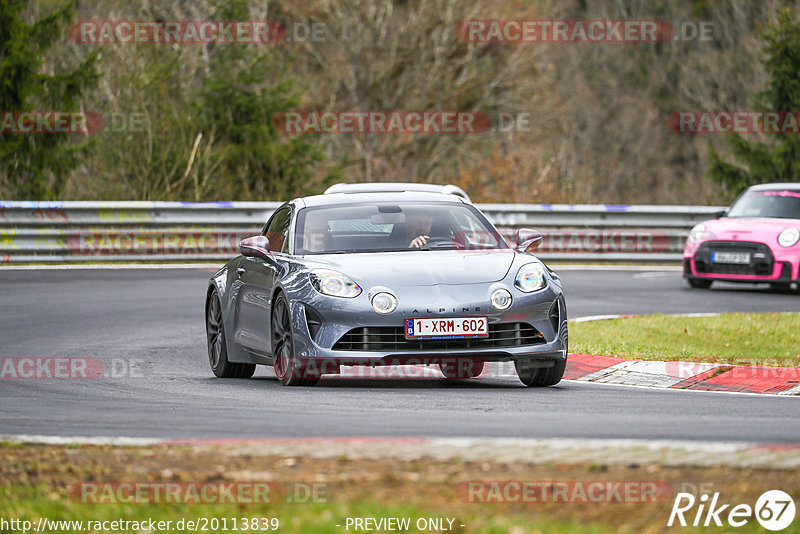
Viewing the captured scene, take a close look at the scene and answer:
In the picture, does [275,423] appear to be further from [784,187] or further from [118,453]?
[784,187]

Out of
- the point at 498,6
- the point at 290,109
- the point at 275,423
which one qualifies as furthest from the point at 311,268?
the point at 498,6

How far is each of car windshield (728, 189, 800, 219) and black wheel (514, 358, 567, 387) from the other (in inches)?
468

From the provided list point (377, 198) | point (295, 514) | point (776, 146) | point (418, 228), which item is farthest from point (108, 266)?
point (295, 514)

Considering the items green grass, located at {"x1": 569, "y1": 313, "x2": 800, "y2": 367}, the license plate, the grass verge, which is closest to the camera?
the grass verge

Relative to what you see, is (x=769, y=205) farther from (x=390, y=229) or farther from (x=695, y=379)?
(x=390, y=229)

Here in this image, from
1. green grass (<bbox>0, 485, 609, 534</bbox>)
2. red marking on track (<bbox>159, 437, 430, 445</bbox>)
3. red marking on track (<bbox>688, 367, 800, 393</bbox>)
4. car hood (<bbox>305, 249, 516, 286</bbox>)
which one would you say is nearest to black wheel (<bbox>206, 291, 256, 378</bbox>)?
car hood (<bbox>305, 249, 516, 286</bbox>)

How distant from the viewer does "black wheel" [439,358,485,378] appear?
36.7 ft

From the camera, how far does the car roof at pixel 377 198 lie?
11789mm

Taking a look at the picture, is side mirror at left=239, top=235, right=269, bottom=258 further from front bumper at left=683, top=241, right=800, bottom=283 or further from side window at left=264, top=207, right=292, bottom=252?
front bumper at left=683, top=241, right=800, bottom=283

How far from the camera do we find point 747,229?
21312 millimetres

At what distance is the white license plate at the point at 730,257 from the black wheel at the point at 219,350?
10.5 m

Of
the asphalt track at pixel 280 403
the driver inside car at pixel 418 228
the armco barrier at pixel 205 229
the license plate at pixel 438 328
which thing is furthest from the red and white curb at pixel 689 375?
the armco barrier at pixel 205 229

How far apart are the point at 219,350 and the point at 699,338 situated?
16.6 feet

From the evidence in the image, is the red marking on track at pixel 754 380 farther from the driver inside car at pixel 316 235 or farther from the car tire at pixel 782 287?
the car tire at pixel 782 287
